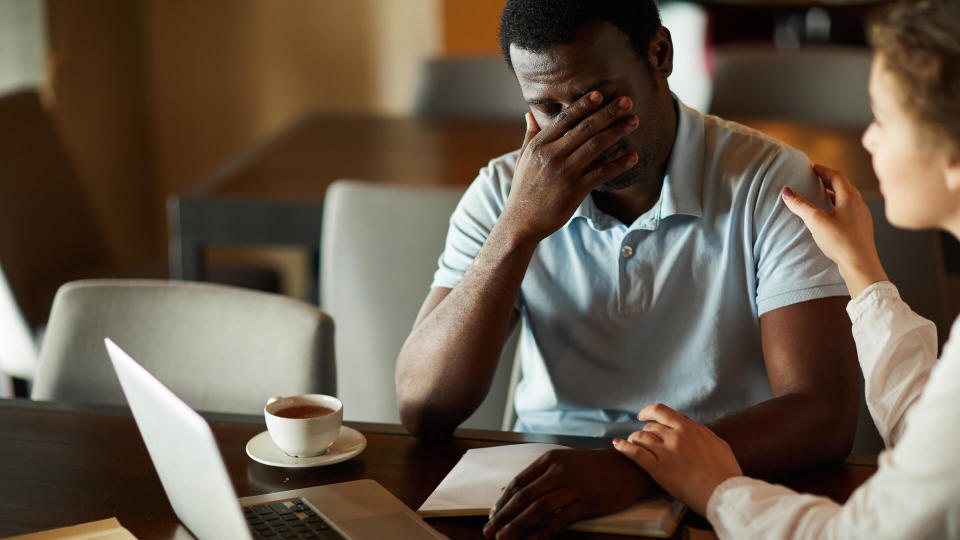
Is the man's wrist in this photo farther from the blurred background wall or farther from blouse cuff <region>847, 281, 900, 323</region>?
the blurred background wall

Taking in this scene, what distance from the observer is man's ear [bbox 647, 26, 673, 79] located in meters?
1.33

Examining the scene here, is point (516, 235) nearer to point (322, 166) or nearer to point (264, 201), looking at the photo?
point (264, 201)

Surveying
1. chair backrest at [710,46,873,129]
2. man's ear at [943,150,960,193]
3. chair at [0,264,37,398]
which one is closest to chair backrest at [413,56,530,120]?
chair backrest at [710,46,873,129]

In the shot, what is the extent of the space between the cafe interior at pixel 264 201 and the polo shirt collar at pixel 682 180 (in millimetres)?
317

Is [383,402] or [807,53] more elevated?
[807,53]

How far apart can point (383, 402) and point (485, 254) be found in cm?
56

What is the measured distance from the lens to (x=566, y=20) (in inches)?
49.1

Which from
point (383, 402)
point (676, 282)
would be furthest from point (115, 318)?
point (676, 282)

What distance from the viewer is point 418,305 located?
180 centimetres

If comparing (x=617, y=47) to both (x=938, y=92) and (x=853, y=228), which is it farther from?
(x=938, y=92)

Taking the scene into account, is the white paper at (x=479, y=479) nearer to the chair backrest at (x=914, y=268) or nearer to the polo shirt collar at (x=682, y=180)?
the polo shirt collar at (x=682, y=180)

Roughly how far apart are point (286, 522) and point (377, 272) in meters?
0.84

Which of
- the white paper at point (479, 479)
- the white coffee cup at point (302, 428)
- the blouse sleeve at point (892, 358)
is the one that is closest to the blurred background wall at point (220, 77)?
the white coffee cup at point (302, 428)

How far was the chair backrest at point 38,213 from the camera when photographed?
2.41 meters
